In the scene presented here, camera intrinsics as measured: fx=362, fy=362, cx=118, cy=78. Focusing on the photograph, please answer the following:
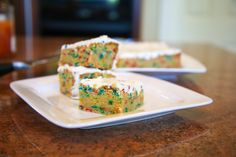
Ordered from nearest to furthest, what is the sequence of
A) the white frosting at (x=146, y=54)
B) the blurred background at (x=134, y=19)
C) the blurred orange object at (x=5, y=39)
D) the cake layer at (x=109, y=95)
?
the cake layer at (x=109, y=95) → the white frosting at (x=146, y=54) → the blurred orange object at (x=5, y=39) → the blurred background at (x=134, y=19)

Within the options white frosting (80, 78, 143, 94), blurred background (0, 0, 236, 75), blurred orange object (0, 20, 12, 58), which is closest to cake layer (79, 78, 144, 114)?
white frosting (80, 78, 143, 94)

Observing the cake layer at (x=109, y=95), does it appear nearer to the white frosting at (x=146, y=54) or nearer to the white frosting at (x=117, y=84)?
the white frosting at (x=117, y=84)

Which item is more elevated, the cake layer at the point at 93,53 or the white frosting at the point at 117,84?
the cake layer at the point at 93,53

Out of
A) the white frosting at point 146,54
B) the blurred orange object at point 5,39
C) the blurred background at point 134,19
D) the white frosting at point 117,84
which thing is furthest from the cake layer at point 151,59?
the blurred background at point 134,19

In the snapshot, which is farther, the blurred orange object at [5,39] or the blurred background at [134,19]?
the blurred background at [134,19]

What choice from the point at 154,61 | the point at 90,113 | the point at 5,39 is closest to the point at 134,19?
the point at 5,39

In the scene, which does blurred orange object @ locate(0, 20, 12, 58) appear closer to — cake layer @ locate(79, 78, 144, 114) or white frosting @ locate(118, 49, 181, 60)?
white frosting @ locate(118, 49, 181, 60)
